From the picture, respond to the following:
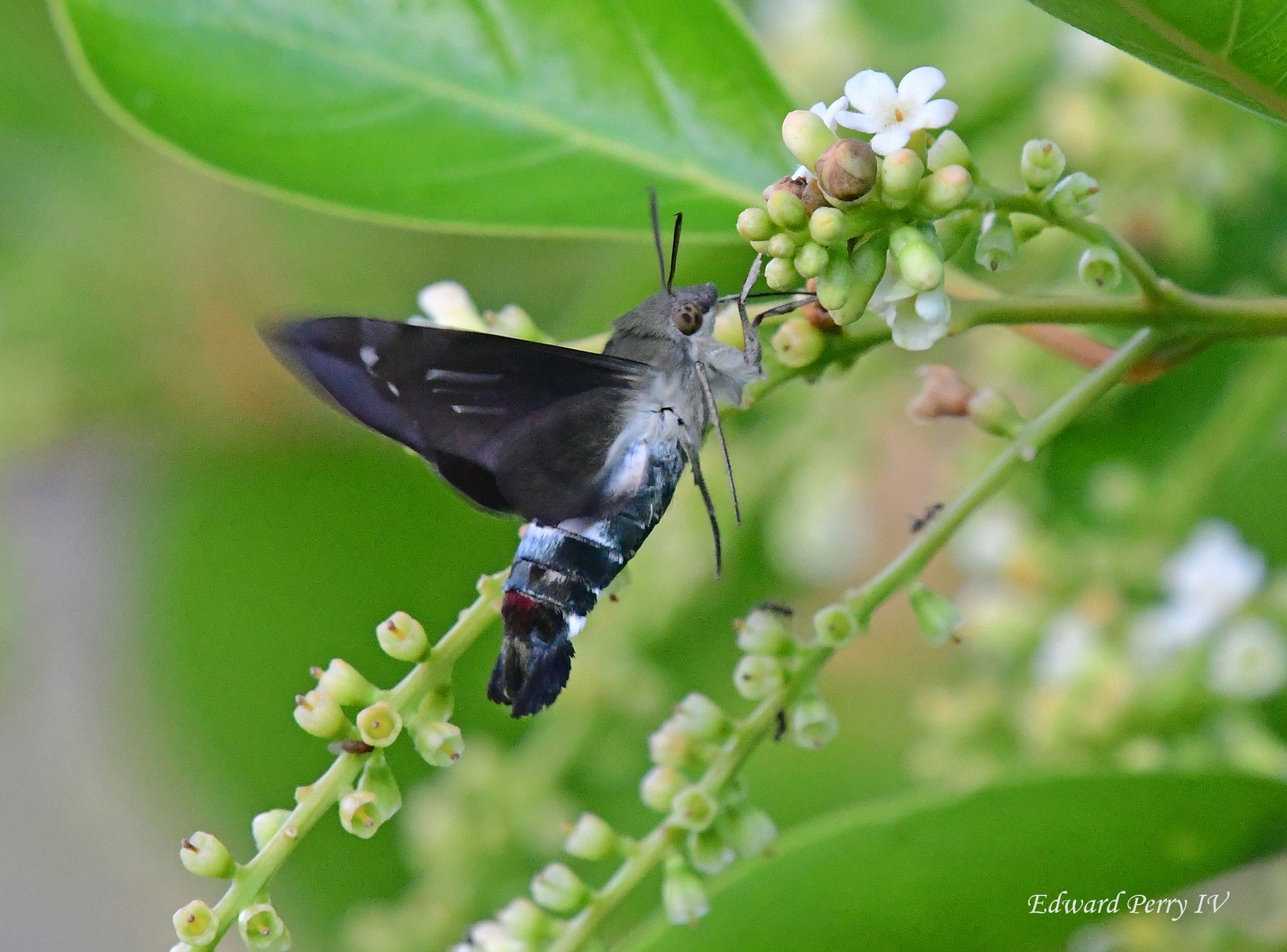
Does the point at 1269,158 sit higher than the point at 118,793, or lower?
higher

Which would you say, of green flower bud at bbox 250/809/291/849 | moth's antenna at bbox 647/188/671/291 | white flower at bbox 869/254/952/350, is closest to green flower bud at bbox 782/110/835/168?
white flower at bbox 869/254/952/350

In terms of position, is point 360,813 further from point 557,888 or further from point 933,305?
point 933,305

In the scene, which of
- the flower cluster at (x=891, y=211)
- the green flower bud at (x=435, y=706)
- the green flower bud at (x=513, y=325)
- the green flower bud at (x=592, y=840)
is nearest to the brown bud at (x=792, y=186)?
the flower cluster at (x=891, y=211)

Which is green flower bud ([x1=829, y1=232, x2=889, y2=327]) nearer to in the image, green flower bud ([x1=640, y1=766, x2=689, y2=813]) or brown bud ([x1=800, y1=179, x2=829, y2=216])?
brown bud ([x1=800, y1=179, x2=829, y2=216])

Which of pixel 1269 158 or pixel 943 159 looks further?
pixel 1269 158

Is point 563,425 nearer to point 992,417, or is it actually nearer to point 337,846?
point 992,417

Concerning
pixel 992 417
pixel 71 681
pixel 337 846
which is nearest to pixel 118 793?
pixel 71 681
